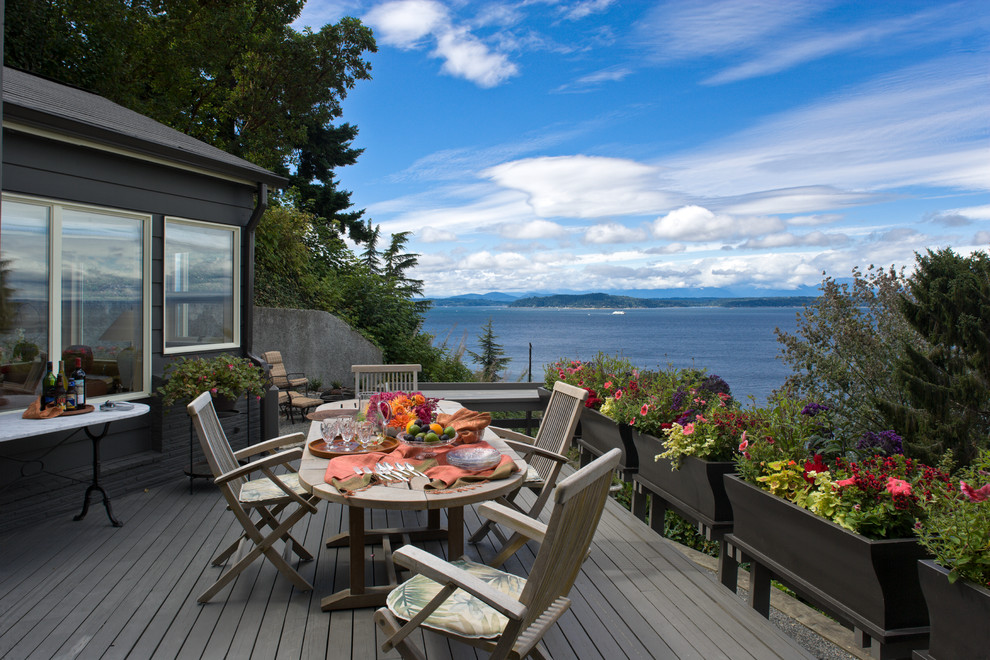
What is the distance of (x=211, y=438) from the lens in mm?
3027

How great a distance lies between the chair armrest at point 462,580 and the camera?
68.9 inches

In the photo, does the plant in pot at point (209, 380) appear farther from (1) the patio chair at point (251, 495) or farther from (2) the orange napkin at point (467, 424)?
(2) the orange napkin at point (467, 424)

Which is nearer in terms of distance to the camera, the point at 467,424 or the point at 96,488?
the point at 467,424

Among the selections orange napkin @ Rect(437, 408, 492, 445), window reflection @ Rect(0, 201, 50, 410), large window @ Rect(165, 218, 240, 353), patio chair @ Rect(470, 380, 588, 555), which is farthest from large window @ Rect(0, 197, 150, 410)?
patio chair @ Rect(470, 380, 588, 555)

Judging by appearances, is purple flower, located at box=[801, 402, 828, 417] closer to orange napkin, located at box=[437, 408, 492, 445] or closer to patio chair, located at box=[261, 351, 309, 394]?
orange napkin, located at box=[437, 408, 492, 445]

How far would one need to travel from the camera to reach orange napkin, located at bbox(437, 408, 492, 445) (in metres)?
3.15

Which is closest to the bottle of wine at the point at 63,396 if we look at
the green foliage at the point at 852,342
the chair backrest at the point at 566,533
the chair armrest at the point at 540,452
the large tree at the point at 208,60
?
the chair armrest at the point at 540,452

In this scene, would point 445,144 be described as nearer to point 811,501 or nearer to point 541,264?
point 541,264

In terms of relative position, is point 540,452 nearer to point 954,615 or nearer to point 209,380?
point 954,615

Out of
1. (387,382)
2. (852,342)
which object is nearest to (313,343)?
(387,382)

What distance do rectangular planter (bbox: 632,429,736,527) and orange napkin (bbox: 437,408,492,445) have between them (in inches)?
47.0

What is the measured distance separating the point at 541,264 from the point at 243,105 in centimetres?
3805

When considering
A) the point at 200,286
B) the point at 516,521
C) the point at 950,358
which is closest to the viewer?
the point at 516,521

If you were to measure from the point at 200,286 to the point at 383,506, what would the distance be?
4.14m
